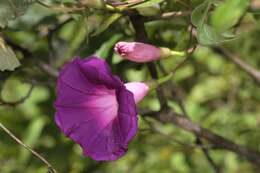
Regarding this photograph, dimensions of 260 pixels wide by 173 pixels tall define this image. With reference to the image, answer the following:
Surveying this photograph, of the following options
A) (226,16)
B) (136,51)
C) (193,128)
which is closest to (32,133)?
(193,128)

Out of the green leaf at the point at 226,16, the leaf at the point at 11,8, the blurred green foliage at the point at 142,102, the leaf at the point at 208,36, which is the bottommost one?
the blurred green foliage at the point at 142,102

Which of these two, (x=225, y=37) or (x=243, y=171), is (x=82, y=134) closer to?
(x=225, y=37)

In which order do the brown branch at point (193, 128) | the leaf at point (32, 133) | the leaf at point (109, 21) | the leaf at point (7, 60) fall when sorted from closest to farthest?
the leaf at point (7, 60) → the leaf at point (109, 21) → the brown branch at point (193, 128) → the leaf at point (32, 133)

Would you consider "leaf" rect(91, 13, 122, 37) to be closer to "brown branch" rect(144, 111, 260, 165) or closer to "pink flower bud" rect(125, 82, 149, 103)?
"pink flower bud" rect(125, 82, 149, 103)

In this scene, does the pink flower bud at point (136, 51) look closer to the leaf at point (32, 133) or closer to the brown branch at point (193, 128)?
the brown branch at point (193, 128)

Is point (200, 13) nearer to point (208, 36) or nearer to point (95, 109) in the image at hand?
point (208, 36)

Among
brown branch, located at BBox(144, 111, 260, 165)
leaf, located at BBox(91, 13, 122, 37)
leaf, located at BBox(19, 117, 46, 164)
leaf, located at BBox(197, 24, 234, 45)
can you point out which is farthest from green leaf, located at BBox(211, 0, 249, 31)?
leaf, located at BBox(19, 117, 46, 164)

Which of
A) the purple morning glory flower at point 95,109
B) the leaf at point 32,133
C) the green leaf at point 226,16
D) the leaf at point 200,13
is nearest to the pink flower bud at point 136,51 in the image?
the purple morning glory flower at point 95,109
